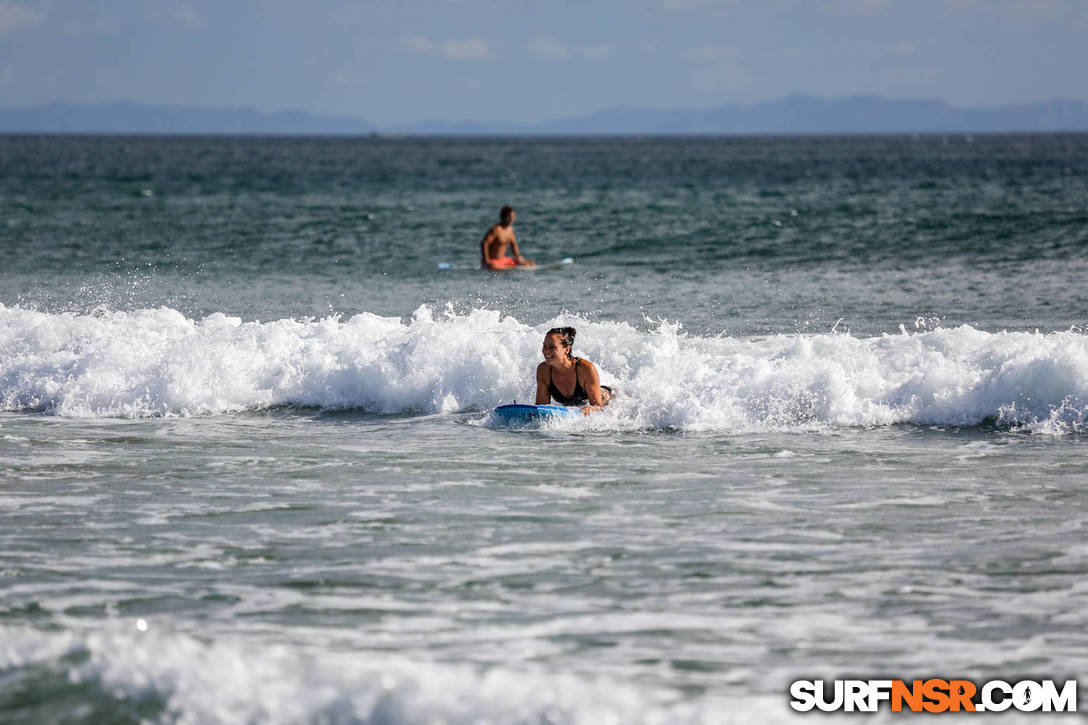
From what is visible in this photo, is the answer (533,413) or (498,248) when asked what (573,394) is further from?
(498,248)

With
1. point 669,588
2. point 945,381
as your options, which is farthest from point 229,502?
point 945,381

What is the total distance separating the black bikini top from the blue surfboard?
1.02 feet

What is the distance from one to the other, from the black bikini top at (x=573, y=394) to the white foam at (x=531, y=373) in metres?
0.29

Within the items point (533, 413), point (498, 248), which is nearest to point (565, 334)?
point (533, 413)

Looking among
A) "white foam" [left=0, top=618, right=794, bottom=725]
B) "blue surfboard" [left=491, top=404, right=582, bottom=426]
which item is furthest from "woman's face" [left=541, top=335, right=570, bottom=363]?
"white foam" [left=0, top=618, right=794, bottom=725]

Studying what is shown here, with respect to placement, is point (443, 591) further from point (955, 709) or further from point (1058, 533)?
point (1058, 533)

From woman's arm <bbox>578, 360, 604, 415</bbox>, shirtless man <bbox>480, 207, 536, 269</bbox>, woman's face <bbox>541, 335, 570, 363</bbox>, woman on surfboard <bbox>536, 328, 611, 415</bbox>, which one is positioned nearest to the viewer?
woman's arm <bbox>578, 360, 604, 415</bbox>

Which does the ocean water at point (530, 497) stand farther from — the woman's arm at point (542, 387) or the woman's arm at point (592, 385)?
the woman's arm at point (542, 387)

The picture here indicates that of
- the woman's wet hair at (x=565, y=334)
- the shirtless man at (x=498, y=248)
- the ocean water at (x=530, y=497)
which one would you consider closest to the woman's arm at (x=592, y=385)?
the ocean water at (x=530, y=497)

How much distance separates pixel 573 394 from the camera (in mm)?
12711

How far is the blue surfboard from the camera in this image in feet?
40.0

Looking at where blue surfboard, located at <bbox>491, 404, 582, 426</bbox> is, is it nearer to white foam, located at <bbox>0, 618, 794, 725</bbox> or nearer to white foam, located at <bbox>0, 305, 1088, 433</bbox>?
white foam, located at <bbox>0, 305, 1088, 433</bbox>

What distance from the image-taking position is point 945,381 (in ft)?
42.9

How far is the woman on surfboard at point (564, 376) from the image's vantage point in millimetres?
12594
